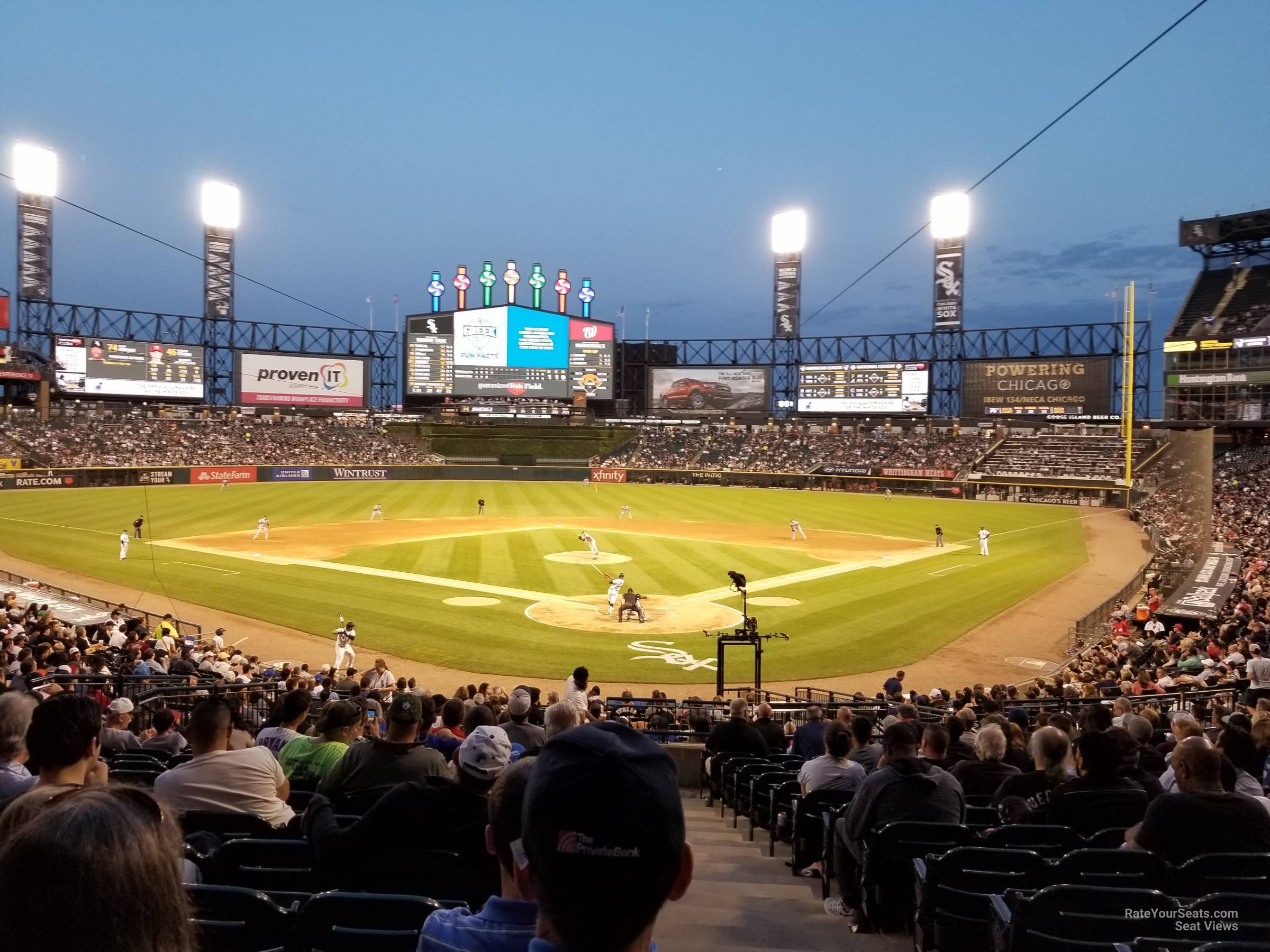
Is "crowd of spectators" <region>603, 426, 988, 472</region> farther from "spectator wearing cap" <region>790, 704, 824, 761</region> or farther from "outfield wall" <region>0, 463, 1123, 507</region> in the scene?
"spectator wearing cap" <region>790, 704, 824, 761</region>

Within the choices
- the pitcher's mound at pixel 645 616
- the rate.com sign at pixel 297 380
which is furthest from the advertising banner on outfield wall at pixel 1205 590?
the rate.com sign at pixel 297 380

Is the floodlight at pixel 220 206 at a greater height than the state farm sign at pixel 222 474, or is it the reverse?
the floodlight at pixel 220 206

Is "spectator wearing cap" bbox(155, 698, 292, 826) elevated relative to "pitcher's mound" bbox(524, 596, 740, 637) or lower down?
elevated

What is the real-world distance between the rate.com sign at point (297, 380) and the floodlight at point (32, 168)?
70.5 feet

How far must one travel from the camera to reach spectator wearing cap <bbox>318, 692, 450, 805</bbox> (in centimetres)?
572

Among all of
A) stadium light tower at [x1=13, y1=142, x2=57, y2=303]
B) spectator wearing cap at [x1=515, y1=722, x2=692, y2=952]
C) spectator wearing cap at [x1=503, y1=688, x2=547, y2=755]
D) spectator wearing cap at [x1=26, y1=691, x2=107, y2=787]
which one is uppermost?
stadium light tower at [x1=13, y1=142, x2=57, y2=303]

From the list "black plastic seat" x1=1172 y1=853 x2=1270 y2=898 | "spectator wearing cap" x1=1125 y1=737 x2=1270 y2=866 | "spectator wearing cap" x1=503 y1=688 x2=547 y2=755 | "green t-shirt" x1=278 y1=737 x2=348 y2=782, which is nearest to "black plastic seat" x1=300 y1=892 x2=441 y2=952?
"green t-shirt" x1=278 y1=737 x2=348 y2=782

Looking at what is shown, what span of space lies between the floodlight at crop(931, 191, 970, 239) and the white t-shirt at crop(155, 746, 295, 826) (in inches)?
3424

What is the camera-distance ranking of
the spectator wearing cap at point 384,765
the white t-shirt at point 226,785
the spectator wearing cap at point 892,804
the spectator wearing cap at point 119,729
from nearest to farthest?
1. the white t-shirt at point 226,785
2. the spectator wearing cap at point 384,765
3. the spectator wearing cap at point 892,804
4. the spectator wearing cap at point 119,729

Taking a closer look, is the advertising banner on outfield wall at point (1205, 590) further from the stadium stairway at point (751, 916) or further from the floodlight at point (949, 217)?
the floodlight at point (949, 217)

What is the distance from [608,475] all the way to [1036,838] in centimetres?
7616

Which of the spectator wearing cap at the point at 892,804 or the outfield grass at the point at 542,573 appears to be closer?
the spectator wearing cap at the point at 892,804

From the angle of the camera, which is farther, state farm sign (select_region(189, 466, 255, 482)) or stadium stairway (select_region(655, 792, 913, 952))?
state farm sign (select_region(189, 466, 255, 482))

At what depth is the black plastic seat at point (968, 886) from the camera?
4789 mm
